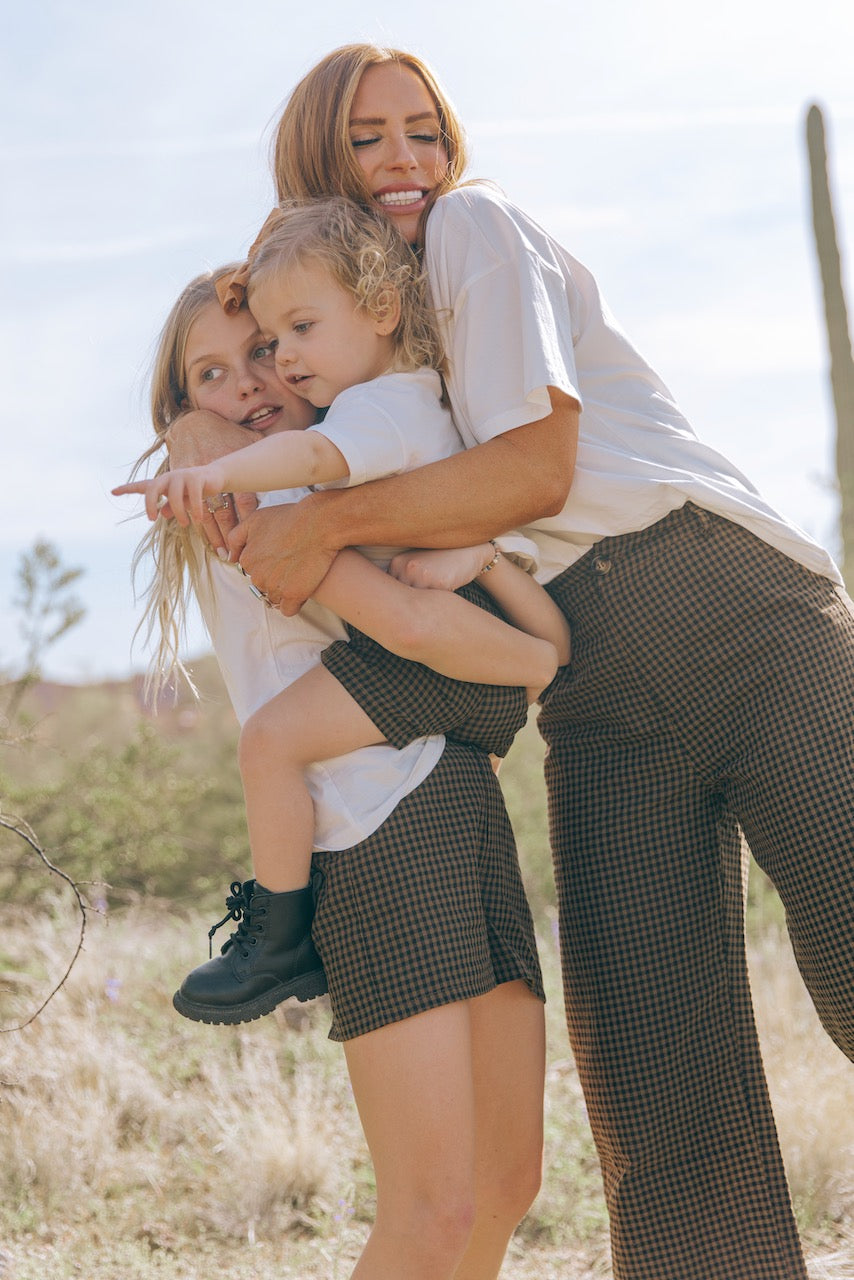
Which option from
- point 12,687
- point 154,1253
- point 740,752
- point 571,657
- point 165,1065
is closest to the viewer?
point 740,752

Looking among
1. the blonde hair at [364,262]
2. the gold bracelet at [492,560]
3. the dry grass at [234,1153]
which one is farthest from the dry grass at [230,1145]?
the blonde hair at [364,262]

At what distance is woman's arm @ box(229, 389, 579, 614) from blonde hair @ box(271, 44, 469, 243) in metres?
0.52

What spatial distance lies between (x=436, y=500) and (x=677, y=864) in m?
0.76

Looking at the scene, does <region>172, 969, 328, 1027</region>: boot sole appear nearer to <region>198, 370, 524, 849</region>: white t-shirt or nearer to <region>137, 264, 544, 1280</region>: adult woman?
<region>137, 264, 544, 1280</region>: adult woman

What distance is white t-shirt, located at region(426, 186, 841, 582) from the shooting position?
197cm

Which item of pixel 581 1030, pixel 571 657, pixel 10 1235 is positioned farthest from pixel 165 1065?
pixel 571 657

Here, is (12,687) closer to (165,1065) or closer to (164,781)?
(164,781)

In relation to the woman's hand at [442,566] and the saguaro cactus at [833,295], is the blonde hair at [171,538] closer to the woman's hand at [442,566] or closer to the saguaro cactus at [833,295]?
the woman's hand at [442,566]

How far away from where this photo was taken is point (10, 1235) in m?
3.33

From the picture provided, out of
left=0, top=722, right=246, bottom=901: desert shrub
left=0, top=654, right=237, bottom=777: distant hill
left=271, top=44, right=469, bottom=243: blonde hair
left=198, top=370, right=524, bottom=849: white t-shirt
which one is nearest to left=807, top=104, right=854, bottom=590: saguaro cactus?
left=0, top=654, right=237, bottom=777: distant hill

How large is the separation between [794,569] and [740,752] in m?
0.31

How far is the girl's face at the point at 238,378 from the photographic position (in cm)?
221

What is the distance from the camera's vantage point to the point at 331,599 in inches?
77.7

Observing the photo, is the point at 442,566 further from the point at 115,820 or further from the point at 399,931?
the point at 115,820
